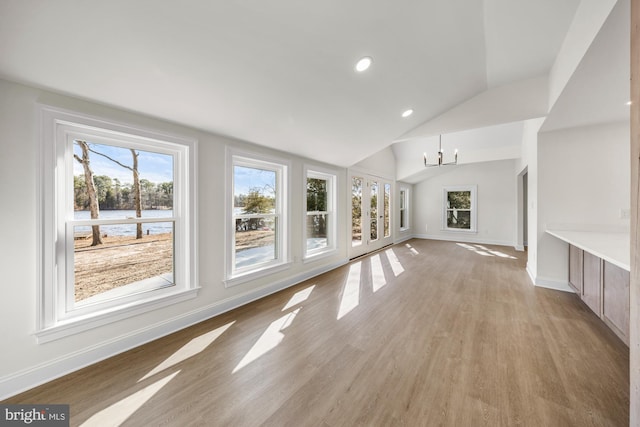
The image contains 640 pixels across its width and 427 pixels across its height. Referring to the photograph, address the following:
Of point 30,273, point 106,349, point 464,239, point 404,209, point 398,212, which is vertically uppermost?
point 404,209

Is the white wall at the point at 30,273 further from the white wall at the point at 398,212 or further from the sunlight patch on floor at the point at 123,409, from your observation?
the white wall at the point at 398,212

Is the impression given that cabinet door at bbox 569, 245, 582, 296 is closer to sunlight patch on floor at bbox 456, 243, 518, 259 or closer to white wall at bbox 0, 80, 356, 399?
sunlight patch on floor at bbox 456, 243, 518, 259

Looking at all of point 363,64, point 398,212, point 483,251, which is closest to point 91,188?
point 363,64

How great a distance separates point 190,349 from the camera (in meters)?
2.05

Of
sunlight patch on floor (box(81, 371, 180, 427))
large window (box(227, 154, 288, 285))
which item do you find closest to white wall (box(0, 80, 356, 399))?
large window (box(227, 154, 288, 285))

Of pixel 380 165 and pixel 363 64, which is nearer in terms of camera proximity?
pixel 363 64

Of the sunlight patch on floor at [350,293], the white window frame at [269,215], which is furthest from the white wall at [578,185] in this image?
the white window frame at [269,215]

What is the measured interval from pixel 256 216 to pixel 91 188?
1.65 meters

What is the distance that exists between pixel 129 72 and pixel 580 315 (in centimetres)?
486

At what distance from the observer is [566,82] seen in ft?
7.06

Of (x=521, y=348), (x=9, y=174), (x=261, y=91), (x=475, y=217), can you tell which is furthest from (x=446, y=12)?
(x=475, y=217)

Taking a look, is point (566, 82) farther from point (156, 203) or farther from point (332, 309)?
point (156, 203)

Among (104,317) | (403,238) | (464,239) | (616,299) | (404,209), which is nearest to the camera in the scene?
(104,317)

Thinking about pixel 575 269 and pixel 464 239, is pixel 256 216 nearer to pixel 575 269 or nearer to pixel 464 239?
pixel 575 269
